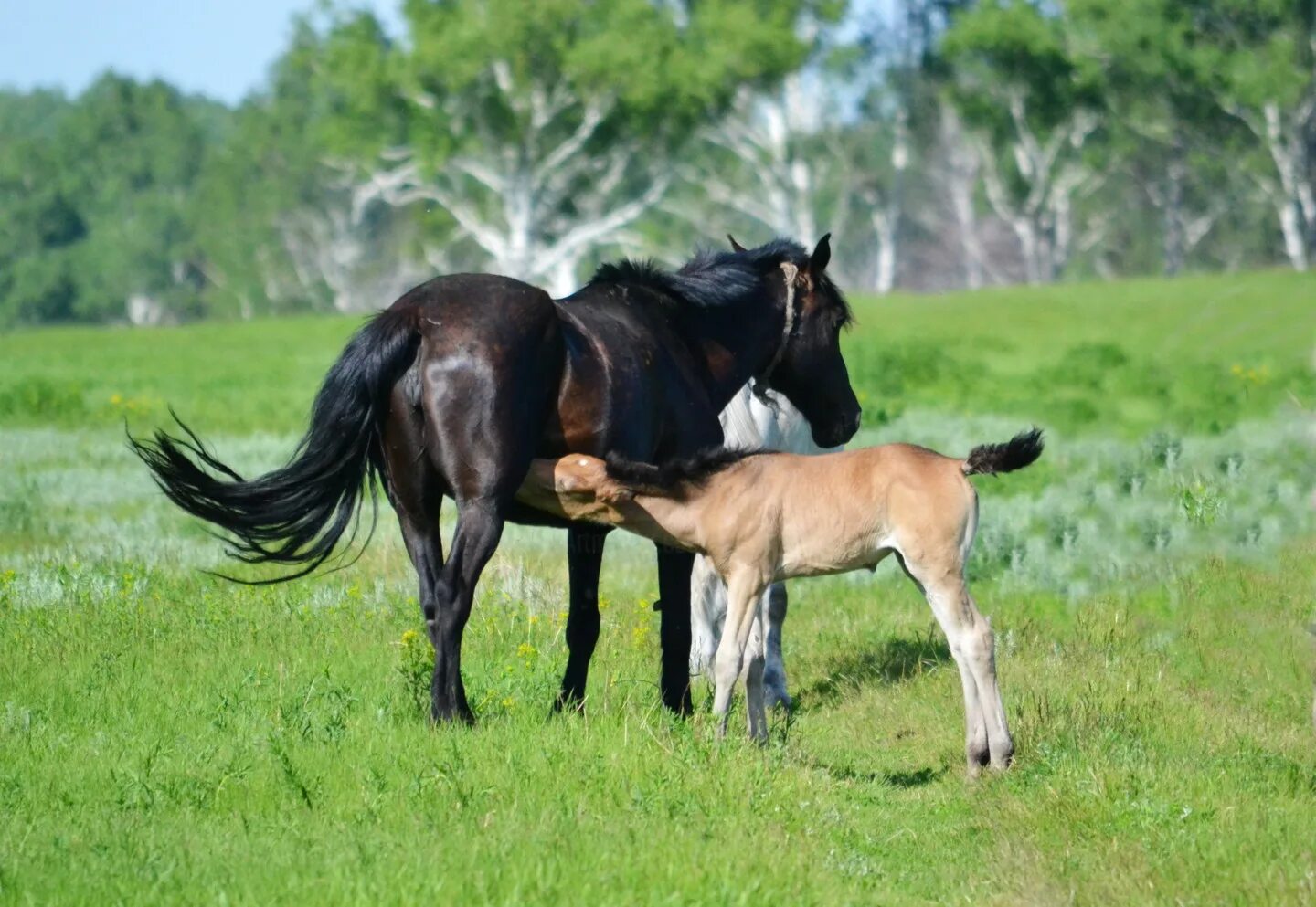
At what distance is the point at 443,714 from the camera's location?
711 centimetres

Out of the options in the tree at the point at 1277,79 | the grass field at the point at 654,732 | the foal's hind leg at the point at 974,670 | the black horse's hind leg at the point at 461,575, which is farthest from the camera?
the tree at the point at 1277,79

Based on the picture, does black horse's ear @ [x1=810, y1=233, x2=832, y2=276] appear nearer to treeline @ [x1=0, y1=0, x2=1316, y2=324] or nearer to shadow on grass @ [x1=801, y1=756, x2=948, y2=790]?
shadow on grass @ [x1=801, y1=756, x2=948, y2=790]

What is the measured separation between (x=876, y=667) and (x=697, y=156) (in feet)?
202

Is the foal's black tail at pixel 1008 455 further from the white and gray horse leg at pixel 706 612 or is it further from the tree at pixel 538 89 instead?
the tree at pixel 538 89

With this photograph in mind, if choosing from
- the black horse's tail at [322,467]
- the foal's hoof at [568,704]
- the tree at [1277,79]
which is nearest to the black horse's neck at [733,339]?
the foal's hoof at [568,704]

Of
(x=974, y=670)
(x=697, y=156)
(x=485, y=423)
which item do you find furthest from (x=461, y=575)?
(x=697, y=156)

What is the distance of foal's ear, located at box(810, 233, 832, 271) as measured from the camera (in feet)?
28.3

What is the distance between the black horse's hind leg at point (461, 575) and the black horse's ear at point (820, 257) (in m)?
2.57

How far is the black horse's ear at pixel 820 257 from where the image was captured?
8.64 m

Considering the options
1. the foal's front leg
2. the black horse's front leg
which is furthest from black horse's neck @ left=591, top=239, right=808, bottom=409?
the foal's front leg

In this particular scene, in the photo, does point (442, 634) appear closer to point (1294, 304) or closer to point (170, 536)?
point (170, 536)

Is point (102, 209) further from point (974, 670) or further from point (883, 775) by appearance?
point (974, 670)

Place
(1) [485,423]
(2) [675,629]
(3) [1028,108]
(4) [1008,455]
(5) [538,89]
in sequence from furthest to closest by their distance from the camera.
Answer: (3) [1028,108] → (5) [538,89] → (2) [675,629] → (4) [1008,455] → (1) [485,423]

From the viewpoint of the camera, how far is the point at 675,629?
26.1 ft
